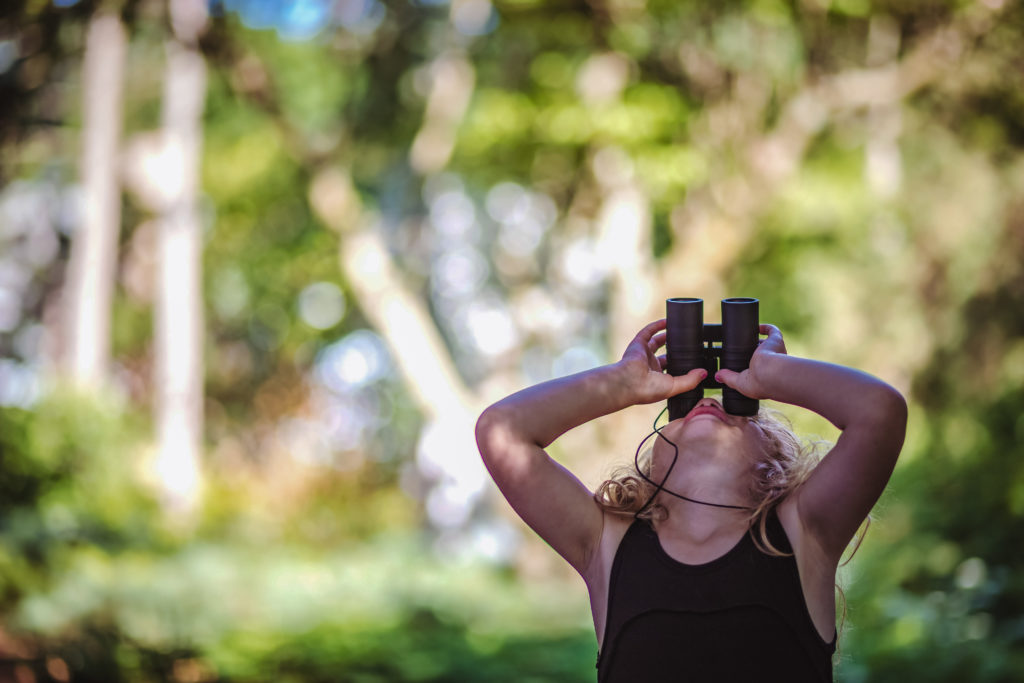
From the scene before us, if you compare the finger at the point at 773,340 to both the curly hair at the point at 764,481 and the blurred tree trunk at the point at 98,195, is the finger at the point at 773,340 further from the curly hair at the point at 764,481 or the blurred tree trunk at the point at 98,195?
the blurred tree trunk at the point at 98,195

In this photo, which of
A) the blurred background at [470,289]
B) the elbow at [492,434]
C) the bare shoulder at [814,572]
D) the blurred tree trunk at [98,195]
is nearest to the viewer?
the bare shoulder at [814,572]

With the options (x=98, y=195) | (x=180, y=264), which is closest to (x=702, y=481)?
(x=180, y=264)

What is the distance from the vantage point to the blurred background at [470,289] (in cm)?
512

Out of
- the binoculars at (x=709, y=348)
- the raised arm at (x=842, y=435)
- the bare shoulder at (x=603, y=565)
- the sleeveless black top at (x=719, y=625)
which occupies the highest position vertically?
the binoculars at (x=709, y=348)

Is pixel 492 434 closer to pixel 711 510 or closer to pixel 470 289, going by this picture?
pixel 711 510

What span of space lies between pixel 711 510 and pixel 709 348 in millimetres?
310

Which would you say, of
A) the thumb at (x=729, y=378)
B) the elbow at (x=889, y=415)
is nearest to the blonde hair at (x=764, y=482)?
the thumb at (x=729, y=378)

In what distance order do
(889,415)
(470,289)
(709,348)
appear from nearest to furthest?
(889,415) < (709,348) < (470,289)

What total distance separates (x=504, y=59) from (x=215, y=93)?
706cm

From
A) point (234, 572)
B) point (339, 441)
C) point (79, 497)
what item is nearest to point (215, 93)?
point (339, 441)

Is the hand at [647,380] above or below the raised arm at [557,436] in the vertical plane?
above

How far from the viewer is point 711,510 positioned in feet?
5.05

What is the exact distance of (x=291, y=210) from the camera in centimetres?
1343

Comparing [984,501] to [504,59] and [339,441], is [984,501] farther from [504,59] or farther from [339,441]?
[339,441]
